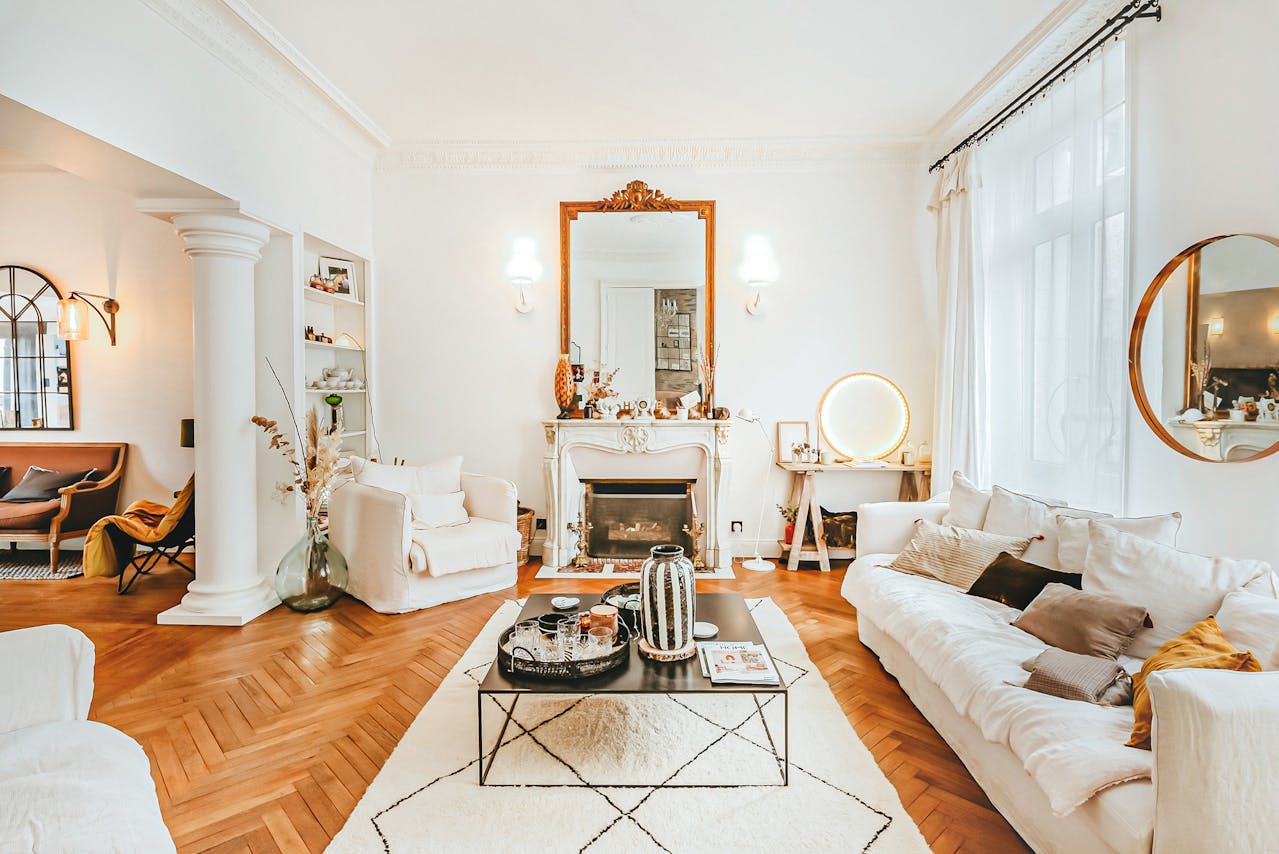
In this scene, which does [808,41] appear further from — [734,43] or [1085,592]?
[1085,592]

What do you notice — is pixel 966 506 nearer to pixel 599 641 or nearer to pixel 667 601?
pixel 667 601

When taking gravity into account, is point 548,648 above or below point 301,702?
above

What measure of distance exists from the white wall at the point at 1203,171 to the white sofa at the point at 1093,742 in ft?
2.82

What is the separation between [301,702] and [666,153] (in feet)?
13.7

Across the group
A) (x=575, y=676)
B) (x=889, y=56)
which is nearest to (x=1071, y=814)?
(x=575, y=676)

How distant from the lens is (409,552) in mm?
3646

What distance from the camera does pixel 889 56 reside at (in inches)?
138

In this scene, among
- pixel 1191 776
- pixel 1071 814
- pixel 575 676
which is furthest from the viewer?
pixel 575 676

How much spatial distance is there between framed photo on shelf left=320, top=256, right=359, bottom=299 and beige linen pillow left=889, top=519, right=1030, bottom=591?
4117 millimetres

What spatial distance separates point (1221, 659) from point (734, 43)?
3317mm

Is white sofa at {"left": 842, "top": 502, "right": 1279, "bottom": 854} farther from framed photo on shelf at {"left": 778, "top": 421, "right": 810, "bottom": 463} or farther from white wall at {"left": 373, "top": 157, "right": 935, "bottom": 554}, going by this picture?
white wall at {"left": 373, "top": 157, "right": 935, "bottom": 554}

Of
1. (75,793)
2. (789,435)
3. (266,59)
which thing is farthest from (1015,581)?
(266,59)

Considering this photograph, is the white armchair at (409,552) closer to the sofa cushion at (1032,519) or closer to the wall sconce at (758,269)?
the wall sconce at (758,269)

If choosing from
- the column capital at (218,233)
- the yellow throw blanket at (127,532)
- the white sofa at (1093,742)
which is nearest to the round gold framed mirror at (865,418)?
the white sofa at (1093,742)
